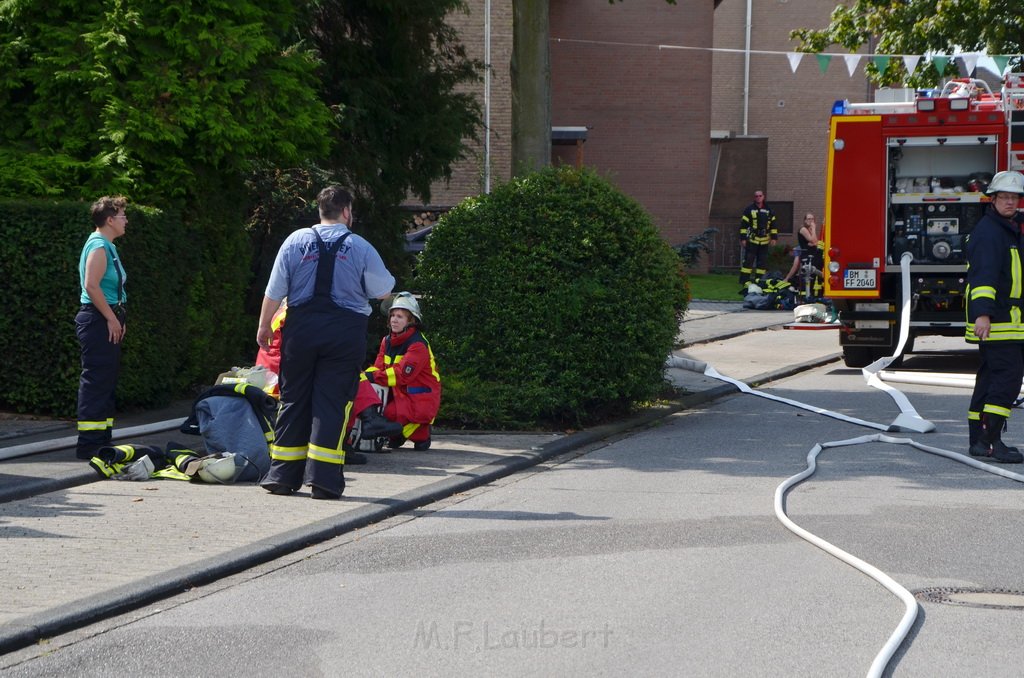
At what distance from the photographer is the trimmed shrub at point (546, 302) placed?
11.3m

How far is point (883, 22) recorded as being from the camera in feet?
91.9

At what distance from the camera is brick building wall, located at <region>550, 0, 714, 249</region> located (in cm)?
Result: 3872

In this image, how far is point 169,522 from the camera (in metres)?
7.49

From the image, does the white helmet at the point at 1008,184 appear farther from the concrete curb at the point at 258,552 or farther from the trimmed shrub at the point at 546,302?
the concrete curb at the point at 258,552

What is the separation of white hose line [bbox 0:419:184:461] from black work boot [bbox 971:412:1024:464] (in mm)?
6104

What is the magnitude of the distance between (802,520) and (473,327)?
4567 millimetres

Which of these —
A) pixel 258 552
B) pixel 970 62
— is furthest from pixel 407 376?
pixel 970 62

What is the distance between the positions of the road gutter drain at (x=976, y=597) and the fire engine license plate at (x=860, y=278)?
10.6m

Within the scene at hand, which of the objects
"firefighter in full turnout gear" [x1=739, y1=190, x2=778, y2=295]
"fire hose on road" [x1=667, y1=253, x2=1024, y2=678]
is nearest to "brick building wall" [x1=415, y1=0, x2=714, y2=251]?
"firefighter in full turnout gear" [x1=739, y1=190, x2=778, y2=295]

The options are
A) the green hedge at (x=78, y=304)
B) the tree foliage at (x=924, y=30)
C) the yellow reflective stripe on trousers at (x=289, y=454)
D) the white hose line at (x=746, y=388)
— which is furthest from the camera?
the tree foliage at (x=924, y=30)

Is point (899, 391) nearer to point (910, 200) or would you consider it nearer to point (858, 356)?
point (858, 356)

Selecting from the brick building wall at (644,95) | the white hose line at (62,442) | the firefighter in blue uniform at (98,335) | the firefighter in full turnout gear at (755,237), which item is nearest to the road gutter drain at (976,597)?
the firefighter in blue uniform at (98,335)

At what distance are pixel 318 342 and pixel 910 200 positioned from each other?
10.4 metres

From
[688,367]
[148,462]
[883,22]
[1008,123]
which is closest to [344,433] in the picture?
[148,462]
